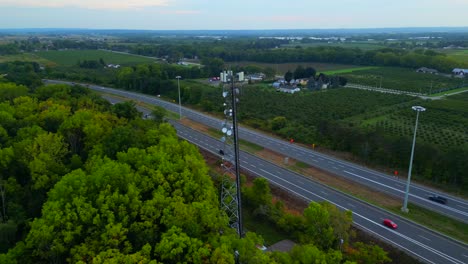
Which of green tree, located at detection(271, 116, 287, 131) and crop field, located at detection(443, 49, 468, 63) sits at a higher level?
crop field, located at detection(443, 49, 468, 63)

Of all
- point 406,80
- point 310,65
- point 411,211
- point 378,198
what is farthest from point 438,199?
point 310,65

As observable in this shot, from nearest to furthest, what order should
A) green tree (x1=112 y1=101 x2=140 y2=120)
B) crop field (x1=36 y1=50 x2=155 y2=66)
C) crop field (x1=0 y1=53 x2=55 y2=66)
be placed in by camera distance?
green tree (x1=112 y1=101 x2=140 y2=120) < crop field (x1=0 y1=53 x2=55 y2=66) < crop field (x1=36 y1=50 x2=155 y2=66)

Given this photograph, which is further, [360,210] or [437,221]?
[360,210]

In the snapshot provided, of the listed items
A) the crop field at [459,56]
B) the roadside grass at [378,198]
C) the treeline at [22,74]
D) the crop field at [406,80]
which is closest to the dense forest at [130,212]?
the roadside grass at [378,198]

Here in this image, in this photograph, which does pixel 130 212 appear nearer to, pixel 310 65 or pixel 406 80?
pixel 406 80

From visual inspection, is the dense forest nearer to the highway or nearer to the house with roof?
the highway

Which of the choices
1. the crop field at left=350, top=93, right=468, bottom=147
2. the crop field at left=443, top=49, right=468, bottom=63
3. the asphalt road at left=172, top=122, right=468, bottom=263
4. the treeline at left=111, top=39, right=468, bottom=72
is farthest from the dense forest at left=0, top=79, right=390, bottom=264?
the crop field at left=443, top=49, right=468, bottom=63

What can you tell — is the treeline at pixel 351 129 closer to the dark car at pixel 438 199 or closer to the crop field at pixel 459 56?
the dark car at pixel 438 199
